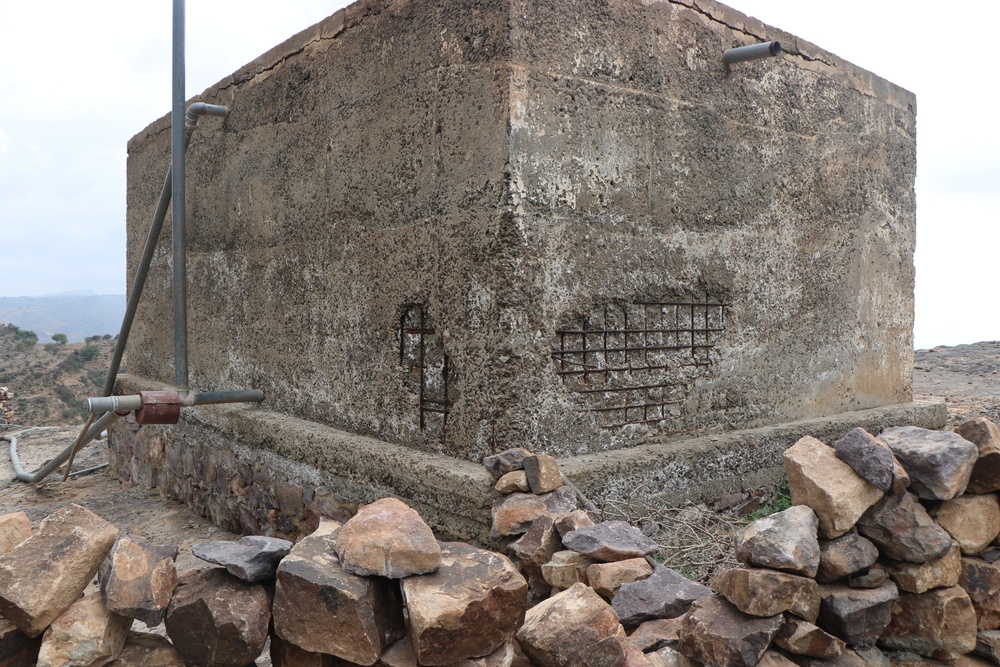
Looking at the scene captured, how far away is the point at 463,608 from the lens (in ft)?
5.60

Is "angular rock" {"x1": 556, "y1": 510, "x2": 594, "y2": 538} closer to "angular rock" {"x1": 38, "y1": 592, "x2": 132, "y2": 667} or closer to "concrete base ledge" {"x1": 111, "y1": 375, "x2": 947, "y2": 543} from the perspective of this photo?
"concrete base ledge" {"x1": 111, "y1": 375, "x2": 947, "y2": 543}

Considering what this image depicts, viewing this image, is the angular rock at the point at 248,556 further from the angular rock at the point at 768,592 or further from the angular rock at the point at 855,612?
the angular rock at the point at 855,612

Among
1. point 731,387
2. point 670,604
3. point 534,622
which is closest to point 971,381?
point 731,387

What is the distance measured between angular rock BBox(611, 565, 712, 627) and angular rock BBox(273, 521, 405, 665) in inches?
27.6

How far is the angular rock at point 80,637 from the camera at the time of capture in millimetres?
1709

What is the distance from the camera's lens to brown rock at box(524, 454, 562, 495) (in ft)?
8.64

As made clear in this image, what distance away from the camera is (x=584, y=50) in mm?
2951

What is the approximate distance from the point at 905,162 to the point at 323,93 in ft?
11.4

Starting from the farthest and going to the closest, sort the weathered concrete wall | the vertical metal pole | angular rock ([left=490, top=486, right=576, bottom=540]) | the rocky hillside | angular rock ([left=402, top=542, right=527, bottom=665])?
the rocky hillside < the vertical metal pole < the weathered concrete wall < angular rock ([left=490, top=486, right=576, bottom=540]) < angular rock ([left=402, top=542, right=527, bottom=665])

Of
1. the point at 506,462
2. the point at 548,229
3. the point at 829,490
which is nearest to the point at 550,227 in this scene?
the point at 548,229

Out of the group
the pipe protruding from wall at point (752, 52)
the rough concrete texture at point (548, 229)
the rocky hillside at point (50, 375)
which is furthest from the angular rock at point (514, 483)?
the rocky hillside at point (50, 375)

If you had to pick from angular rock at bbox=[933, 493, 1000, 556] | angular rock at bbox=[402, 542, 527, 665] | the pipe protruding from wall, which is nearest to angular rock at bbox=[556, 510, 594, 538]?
angular rock at bbox=[402, 542, 527, 665]

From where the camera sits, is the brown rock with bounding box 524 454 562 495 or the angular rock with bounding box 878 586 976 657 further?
the brown rock with bounding box 524 454 562 495

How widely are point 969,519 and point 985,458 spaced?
20 cm
